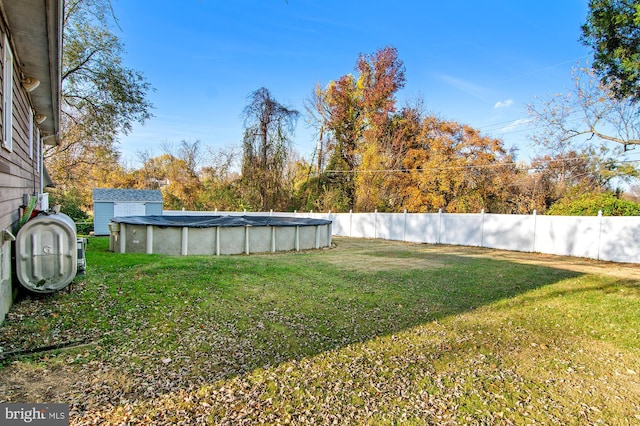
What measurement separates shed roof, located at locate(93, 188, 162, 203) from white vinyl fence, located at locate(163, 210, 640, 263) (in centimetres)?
997

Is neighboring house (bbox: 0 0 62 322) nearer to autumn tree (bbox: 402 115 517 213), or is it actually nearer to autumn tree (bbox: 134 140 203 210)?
autumn tree (bbox: 402 115 517 213)

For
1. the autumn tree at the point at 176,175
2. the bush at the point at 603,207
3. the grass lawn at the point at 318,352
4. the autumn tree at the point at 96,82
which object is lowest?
the grass lawn at the point at 318,352

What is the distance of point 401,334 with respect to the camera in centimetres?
350

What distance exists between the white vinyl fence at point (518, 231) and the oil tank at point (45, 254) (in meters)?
12.1

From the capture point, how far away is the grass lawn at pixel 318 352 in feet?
7.06

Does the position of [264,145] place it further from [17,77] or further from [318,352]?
[318,352]

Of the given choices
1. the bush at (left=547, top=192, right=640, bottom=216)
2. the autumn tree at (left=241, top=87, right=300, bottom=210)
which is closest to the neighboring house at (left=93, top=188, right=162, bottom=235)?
the autumn tree at (left=241, top=87, right=300, bottom=210)

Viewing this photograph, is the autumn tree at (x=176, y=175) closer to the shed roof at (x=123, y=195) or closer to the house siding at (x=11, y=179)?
the shed roof at (x=123, y=195)

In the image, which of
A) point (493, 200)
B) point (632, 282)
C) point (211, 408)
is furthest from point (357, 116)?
point (211, 408)

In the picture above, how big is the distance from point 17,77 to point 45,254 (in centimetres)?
253

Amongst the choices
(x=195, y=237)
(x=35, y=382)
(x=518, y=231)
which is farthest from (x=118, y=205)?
(x=518, y=231)

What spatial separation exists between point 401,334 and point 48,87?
21.2 ft

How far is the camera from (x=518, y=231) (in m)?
11.7

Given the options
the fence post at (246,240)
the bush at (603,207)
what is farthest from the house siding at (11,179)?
the bush at (603,207)
